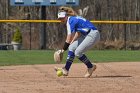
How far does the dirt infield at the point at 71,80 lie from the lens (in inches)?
368

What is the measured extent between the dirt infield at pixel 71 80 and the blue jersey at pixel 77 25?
3.35ft

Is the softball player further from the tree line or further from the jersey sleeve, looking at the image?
the tree line

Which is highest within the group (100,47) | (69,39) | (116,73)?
(69,39)

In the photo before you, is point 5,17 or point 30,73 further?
point 5,17

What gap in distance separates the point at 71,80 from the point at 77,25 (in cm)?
121

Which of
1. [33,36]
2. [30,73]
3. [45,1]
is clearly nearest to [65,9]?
[30,73]

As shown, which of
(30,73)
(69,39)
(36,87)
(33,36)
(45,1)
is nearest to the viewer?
(36,87)

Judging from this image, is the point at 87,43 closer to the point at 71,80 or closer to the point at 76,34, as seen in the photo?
the point at 76,34

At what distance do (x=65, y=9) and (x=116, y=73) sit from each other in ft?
7.44

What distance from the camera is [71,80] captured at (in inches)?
428

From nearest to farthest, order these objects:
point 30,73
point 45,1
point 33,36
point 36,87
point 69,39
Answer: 1. point 36,87
2. point 69,39
3. point 30,73
4. point 45,1
5. point 33,36

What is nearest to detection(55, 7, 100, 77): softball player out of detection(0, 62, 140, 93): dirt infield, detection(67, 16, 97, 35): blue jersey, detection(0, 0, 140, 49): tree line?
detection(67, 16, 97, 35): blue jersey

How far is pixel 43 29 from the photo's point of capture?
2758 cm

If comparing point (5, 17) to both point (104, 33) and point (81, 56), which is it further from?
point (81, 56)
